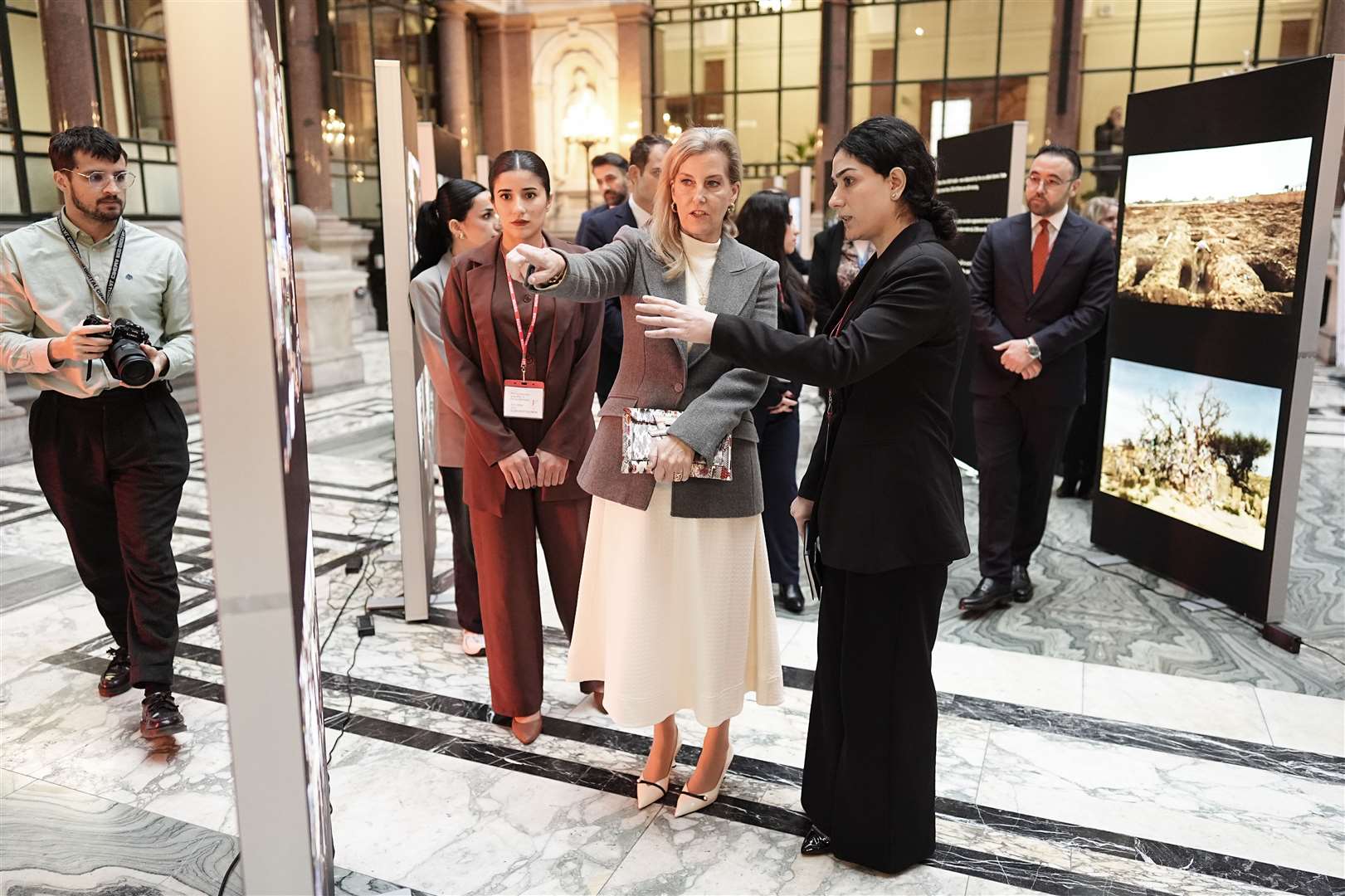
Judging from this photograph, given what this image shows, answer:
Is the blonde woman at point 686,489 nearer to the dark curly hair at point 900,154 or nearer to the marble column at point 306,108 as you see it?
the dark curly hair at point 900,154

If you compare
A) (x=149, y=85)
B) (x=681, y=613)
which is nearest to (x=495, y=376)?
(x=681, y=613)

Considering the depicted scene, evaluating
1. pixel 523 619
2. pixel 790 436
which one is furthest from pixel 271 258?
pixel 790 436

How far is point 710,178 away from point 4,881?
7.86ft

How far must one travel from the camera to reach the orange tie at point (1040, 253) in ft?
13.4

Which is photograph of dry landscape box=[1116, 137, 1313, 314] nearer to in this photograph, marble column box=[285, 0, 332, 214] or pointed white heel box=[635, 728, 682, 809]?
pointed white heel box=[635, 728, 682, 809]

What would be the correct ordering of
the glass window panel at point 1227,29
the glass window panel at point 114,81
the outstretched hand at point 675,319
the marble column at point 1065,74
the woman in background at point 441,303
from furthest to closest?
1. the glass window panel at point 1227,29
2. the marble column at point 1065,74
3. the glass window panel at point 114,81
4. the woman in background at point 441,303
5. the outstretched hand at point 675,319

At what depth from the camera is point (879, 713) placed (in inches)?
90.2

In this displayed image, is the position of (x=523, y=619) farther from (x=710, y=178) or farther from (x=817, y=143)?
(x=817, y=143)

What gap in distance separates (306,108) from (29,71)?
16.0 feet

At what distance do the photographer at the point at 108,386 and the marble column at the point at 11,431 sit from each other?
415cm

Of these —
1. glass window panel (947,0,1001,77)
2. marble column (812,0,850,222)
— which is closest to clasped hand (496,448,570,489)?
marble column (812,0,850,222)

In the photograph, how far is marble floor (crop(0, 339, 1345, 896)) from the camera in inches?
94.0

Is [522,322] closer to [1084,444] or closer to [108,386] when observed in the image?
[108,386]

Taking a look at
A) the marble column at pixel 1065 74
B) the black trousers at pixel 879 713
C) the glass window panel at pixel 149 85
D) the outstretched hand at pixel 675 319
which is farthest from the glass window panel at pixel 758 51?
the outstretched hand at pixel 675 319
